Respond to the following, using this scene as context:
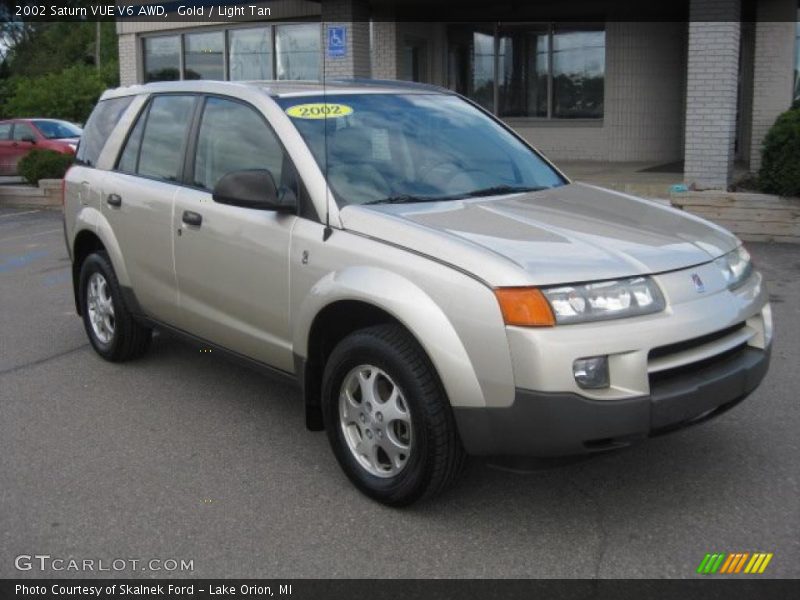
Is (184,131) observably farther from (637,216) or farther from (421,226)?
(637,216)

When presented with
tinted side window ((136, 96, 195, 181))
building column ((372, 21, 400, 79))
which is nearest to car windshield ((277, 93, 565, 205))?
tinted side window ((136, 96, 195, 181))

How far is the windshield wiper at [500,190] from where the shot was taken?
14.8ft

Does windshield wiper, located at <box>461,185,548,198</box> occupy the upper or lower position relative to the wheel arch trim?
upper

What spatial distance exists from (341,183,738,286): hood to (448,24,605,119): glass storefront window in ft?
44.5

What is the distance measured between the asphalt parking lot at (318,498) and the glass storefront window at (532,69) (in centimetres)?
1262

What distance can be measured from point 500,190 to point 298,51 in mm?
14772

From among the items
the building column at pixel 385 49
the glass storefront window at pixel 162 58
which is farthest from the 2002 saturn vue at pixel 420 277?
the glass storefront window at pixel 162 58

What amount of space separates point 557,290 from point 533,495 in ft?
3.64

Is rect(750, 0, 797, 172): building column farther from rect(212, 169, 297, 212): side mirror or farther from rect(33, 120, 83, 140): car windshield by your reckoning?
rect(33, 120, 83, 140): car windshield

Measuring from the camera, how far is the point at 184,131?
17.4ft

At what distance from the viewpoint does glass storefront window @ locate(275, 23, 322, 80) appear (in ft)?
60.1

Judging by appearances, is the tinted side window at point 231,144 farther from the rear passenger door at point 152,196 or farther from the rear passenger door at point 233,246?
the rear passenger door at point 152,196

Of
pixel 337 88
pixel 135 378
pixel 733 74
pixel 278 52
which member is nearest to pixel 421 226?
pixel 337 88

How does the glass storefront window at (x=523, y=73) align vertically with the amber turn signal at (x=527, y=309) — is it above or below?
above
